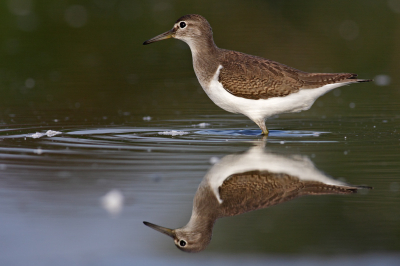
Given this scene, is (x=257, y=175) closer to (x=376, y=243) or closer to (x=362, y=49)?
(x=376, y=243)

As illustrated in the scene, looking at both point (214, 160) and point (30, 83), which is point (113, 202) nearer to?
point (214, 160)

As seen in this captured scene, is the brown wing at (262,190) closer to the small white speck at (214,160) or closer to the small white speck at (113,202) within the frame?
the small white speck at (214,160)

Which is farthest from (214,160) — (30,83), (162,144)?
(30,83)

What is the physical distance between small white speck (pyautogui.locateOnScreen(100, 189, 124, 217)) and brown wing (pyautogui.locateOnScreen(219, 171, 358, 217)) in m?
0.92

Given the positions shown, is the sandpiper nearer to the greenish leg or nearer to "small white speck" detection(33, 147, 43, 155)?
the greenish leg

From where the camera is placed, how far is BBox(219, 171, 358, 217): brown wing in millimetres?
5812

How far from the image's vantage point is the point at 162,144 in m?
8.66

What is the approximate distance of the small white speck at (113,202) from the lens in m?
5.66

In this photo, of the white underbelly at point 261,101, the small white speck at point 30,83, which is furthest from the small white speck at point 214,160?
the small white speck at point 30,83

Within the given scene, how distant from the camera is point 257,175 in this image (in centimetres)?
667

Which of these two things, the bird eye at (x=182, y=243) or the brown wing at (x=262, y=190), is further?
the brown wing at (x=262, y=190)

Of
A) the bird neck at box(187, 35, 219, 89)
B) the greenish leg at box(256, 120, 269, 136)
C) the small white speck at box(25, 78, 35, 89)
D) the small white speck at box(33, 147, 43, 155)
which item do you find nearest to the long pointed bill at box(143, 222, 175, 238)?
the small white speck at box(33, 147, 43, 155)

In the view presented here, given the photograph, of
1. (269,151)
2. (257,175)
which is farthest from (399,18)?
(257,175)

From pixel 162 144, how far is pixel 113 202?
9.33 ft
